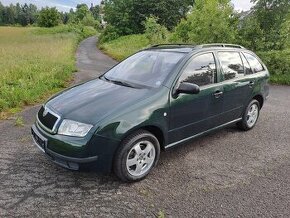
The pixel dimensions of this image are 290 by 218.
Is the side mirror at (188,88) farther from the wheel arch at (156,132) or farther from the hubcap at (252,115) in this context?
the hubcap at (252,115)

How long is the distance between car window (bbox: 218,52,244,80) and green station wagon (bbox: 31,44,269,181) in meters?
0.02

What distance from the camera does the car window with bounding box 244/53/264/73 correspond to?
18.7ft

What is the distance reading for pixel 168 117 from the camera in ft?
13.4

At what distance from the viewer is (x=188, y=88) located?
4031 mm

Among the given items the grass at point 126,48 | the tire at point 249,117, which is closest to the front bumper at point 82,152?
the tire at point 249,117

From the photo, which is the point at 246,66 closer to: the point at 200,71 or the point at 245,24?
the point at 200,71

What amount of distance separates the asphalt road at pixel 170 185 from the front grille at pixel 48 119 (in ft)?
2.27

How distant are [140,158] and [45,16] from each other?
222ft

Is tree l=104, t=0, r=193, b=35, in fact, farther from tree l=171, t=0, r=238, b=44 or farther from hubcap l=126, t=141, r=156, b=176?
hubcap l=126, t=141, r=156, b=176

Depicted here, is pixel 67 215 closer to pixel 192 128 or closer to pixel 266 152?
pixel 192 128

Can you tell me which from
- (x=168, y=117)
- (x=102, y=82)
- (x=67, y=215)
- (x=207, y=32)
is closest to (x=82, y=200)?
(x=67, y=215)

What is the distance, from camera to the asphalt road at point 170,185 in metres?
3.37

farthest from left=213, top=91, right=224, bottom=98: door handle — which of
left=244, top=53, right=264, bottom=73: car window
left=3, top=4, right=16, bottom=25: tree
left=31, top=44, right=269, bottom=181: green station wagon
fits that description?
left=3, top=4, right=16, bottom=25: tree

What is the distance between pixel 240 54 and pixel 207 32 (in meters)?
8.09
